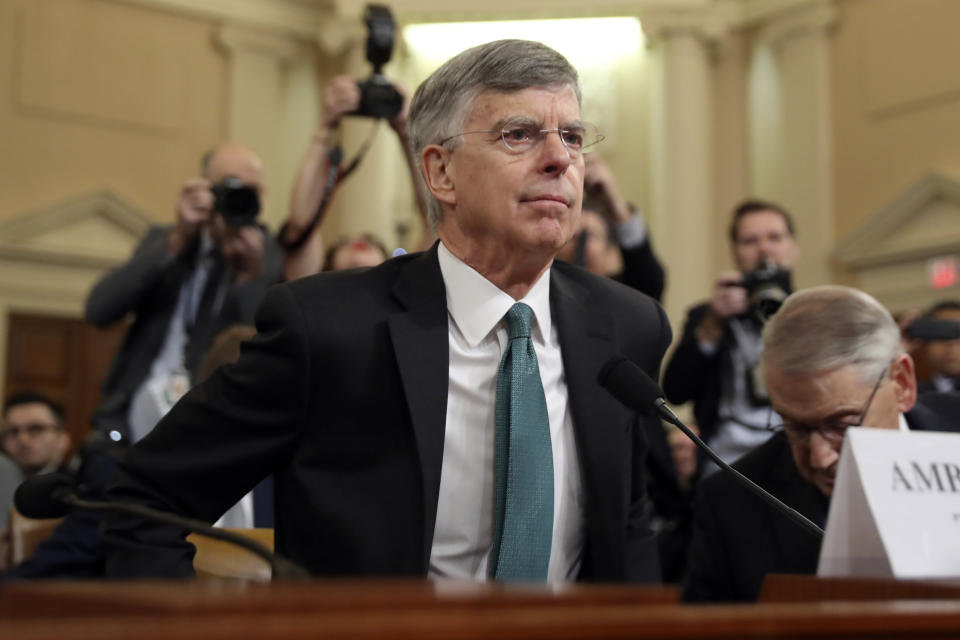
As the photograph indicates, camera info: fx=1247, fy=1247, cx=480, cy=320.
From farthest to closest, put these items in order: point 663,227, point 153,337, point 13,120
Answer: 1. point 663,227
2. point 13,120
3. point 153,337

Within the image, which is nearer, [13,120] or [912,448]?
[912,448]

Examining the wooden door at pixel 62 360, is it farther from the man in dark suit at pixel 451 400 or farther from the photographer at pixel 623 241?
the man in dark suit at pixel 451 400

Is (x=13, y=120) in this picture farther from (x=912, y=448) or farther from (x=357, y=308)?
(x=912, y=448)

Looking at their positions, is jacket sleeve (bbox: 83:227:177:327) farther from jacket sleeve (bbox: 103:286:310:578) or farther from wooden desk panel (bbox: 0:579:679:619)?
wooden desk panel (bbox: 0:579:679:619)

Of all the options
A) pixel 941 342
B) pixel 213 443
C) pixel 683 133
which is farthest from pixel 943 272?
pixel 213 443

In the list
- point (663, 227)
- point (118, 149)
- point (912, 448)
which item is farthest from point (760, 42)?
point (912, 448)

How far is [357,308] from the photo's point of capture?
6.44 feet

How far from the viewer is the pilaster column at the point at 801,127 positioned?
1152cm

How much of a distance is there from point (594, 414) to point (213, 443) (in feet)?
1.97

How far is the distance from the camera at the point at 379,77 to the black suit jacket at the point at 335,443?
1711mm

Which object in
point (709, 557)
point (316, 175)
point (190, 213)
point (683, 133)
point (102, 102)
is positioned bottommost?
point (709, 557)

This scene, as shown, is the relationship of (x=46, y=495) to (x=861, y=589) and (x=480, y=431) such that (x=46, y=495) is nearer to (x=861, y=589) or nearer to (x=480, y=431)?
(x=480, y=431)

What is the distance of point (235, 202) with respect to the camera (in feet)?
11.7

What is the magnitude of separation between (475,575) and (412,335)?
38 centimetres
